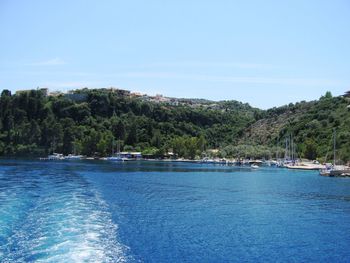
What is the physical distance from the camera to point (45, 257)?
2441 centimetres

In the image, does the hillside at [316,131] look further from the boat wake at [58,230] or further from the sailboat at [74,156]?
the boat wake at [58,230]

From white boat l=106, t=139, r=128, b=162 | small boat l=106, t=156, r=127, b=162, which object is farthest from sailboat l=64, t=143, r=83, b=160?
small boat l=106, t=156, r=127, b=162

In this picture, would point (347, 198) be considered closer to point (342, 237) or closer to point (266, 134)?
point (342, 237)

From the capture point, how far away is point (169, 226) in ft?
112

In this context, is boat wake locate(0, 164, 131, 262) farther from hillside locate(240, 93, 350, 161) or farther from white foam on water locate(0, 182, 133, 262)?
hillside locate(240, 93, 350, 161)

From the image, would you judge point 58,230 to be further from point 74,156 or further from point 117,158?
point 74,156

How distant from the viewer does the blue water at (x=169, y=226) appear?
2619cm

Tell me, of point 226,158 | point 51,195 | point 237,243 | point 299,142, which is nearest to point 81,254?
point 237,243

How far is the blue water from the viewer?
2619 cm

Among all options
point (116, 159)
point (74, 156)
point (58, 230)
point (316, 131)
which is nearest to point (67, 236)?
point (58, 230)

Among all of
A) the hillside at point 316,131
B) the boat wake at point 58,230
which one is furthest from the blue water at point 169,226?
the hillside at point 316,131

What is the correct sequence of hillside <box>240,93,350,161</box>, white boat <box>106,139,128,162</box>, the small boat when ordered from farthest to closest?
1. white boat <box>106,139,128,162</box>
2. the small boat
3. hillside <box>240,93,350,161</box>

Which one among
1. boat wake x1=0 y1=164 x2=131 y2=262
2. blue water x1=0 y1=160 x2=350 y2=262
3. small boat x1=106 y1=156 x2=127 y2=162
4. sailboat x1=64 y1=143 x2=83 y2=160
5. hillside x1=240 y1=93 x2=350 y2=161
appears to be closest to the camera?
boat wake x1=0 y1=164 x2=131 y2=262

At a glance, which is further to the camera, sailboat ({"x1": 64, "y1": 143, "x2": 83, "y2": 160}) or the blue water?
sailboat ({"x1": 64, "y1": 143, "x2": 83, "y2": 160})
